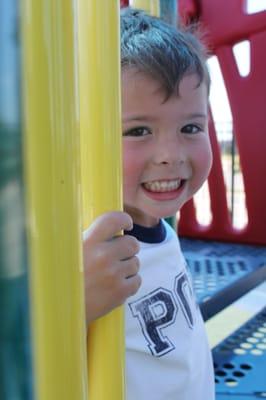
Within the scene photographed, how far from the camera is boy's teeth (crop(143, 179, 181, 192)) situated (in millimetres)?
603

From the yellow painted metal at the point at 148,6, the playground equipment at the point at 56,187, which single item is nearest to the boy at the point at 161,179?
the yellow painted metal at the point at 148,6

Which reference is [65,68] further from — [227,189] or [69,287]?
[227,189]

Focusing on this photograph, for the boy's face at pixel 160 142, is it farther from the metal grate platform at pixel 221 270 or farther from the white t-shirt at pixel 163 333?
the metal grate platform at pixel 221 270

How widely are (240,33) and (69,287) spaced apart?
1893mm

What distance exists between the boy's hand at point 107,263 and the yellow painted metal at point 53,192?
0.28 ft

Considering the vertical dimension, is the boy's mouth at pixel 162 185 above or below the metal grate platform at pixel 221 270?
above

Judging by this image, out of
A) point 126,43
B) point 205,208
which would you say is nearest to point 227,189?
point 205,208

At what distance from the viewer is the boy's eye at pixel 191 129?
0.60m

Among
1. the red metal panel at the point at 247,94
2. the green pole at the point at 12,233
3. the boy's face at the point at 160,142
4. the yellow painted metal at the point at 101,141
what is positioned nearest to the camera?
the green pole at the point at 12,233

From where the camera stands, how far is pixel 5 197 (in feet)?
0.80

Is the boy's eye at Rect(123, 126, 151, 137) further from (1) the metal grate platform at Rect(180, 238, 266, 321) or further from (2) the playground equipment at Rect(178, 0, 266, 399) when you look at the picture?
(2) the playground equipment at Rect(178, 0, 266, 399)

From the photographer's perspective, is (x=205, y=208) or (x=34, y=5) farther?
(x=205, y=208)

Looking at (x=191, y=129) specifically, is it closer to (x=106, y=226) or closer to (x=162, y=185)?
(x=162, y=185)

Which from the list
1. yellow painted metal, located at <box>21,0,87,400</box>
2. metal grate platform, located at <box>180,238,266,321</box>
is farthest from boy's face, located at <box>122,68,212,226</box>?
metal grate platform, located at <box>180,238,266,321</box>
